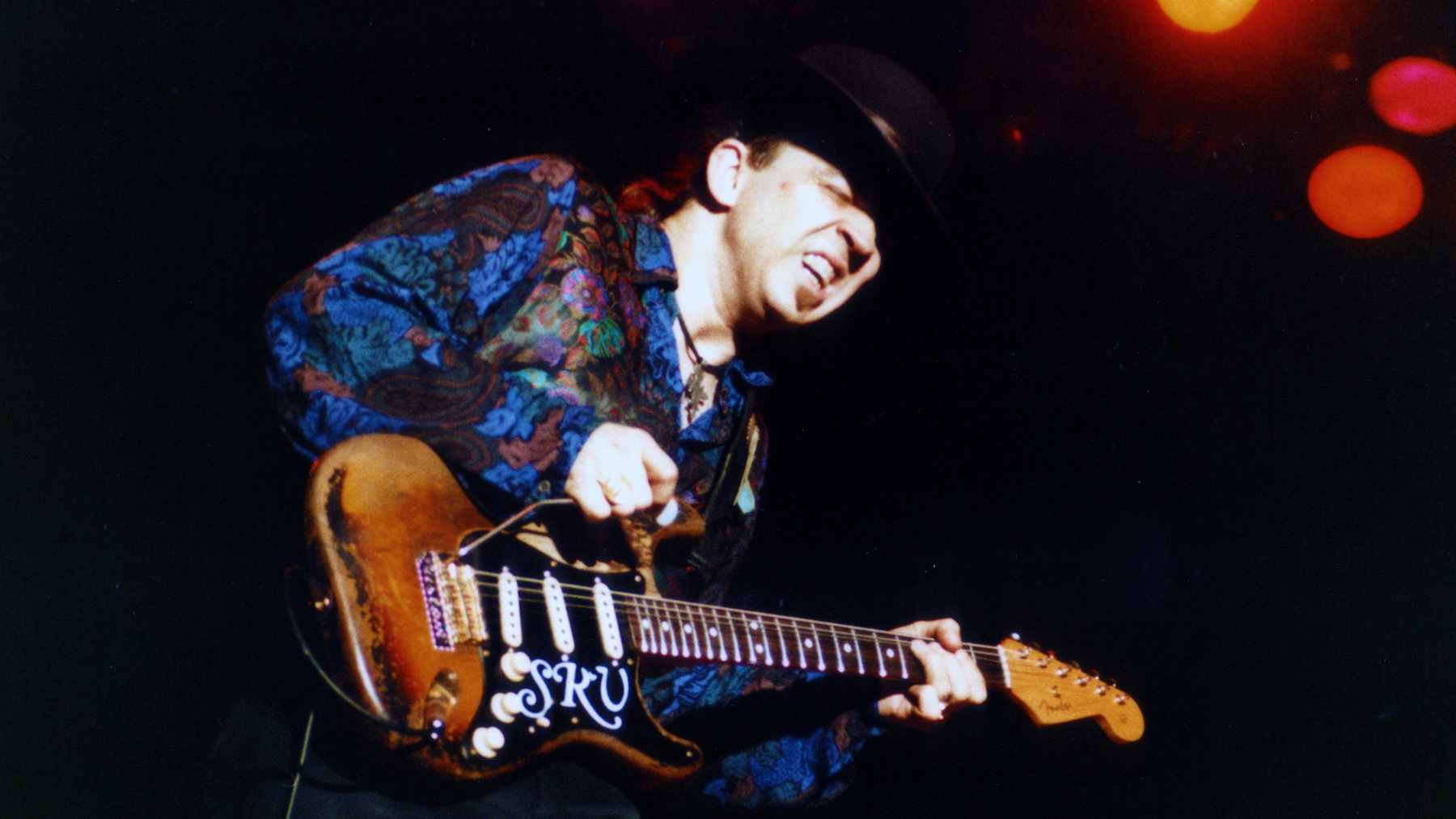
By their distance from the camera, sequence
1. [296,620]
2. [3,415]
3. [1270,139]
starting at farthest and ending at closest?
1. [1270,139]
2. [3,415]
3. [296,620]

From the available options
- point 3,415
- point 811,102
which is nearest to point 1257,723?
point 811,102

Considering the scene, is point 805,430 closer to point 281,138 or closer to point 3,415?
point 281,138

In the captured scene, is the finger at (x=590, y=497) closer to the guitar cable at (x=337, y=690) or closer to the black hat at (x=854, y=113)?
the guitar cable at (x=337, y=690)

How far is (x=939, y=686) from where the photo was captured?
2.14 m

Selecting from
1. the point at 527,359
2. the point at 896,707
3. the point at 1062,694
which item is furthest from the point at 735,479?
the point at 1062,694

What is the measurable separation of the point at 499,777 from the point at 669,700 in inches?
32.3

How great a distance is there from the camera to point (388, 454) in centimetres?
132

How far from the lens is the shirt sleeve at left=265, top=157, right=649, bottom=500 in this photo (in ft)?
4.69

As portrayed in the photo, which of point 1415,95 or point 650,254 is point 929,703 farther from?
point 1415,95

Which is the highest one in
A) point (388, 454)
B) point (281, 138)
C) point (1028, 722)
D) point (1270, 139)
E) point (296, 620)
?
point (1270, 139)

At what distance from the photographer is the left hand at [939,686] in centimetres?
214

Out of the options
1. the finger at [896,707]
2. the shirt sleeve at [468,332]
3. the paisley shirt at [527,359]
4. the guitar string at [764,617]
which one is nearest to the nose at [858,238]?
the paisley shirt at [527,359]

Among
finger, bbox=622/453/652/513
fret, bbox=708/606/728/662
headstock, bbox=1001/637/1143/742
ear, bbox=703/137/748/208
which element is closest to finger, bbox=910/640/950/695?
headstock, bbox=1001/637/1143/742

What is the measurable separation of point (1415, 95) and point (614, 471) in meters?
2.59
